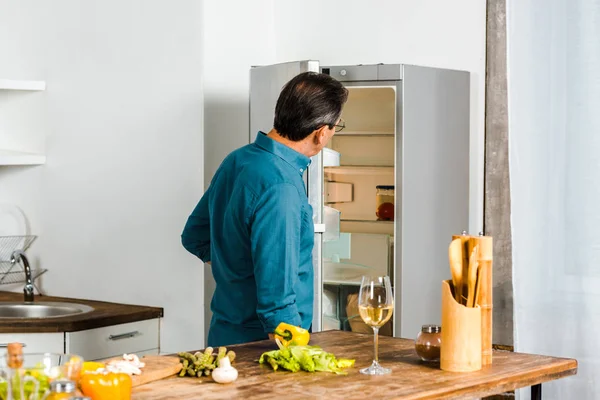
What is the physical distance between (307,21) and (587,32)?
4.26 ft

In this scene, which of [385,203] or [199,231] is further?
[385,203]

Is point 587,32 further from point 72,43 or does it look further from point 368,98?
point 72,43

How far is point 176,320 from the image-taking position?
382cm

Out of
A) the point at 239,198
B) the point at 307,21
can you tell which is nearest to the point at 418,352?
the point at 239,198

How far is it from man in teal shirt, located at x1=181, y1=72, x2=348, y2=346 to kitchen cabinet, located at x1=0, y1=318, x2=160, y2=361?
96cm

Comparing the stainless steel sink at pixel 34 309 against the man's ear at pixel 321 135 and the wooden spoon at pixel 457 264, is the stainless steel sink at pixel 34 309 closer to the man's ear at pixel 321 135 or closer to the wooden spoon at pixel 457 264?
the man's ear at pixel 321 135

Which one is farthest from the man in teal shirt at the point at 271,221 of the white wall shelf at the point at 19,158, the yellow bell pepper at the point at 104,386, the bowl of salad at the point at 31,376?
the white wall shelf at the point at 19,158

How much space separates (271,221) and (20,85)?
81.9 inches

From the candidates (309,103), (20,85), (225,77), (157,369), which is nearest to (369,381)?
(157,369)

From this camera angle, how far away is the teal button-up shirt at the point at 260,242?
2420 mm

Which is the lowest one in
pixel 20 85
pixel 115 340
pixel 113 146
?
pixel 115 340

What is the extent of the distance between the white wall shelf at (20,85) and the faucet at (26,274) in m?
0.72

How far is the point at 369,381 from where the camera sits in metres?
2.00

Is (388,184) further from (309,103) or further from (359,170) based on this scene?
(309,103)
